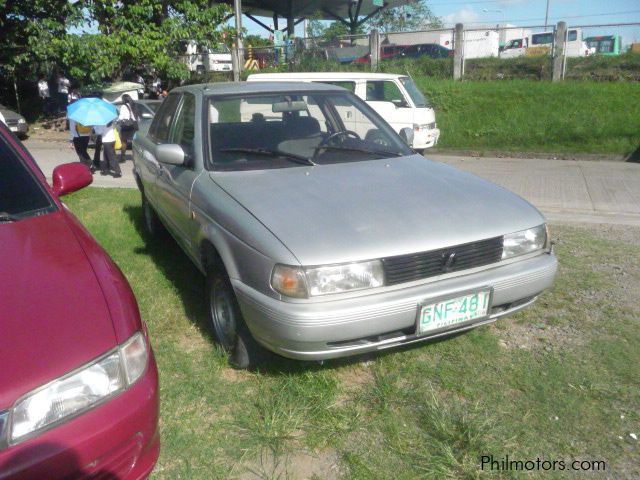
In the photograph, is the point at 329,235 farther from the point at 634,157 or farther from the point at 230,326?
the point at 634,157

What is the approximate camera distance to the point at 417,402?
310 cm

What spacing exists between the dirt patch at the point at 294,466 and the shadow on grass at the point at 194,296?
2.24 feet

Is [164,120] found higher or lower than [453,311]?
higher

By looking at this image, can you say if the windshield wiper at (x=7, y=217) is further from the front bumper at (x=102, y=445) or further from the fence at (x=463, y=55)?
the fence at (x=463, y=55)

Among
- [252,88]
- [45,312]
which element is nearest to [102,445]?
[45,312]

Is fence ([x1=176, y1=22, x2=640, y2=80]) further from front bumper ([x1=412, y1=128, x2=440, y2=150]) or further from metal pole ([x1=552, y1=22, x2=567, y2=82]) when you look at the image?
front bumper ([x1=412, y1=128, x2=440, y2=150])

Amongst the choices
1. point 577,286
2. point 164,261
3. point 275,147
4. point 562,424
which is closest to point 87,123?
point 164,261

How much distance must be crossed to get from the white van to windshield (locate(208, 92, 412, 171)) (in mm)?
7137

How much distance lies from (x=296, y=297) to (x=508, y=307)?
1274mm

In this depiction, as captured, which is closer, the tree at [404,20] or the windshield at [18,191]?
the windshield at [18,191]

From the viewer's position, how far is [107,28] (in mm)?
16547

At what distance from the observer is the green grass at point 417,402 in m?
2.68

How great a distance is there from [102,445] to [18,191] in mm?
1668

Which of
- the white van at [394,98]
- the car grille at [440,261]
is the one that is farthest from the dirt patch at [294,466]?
the white van at [394,98]
